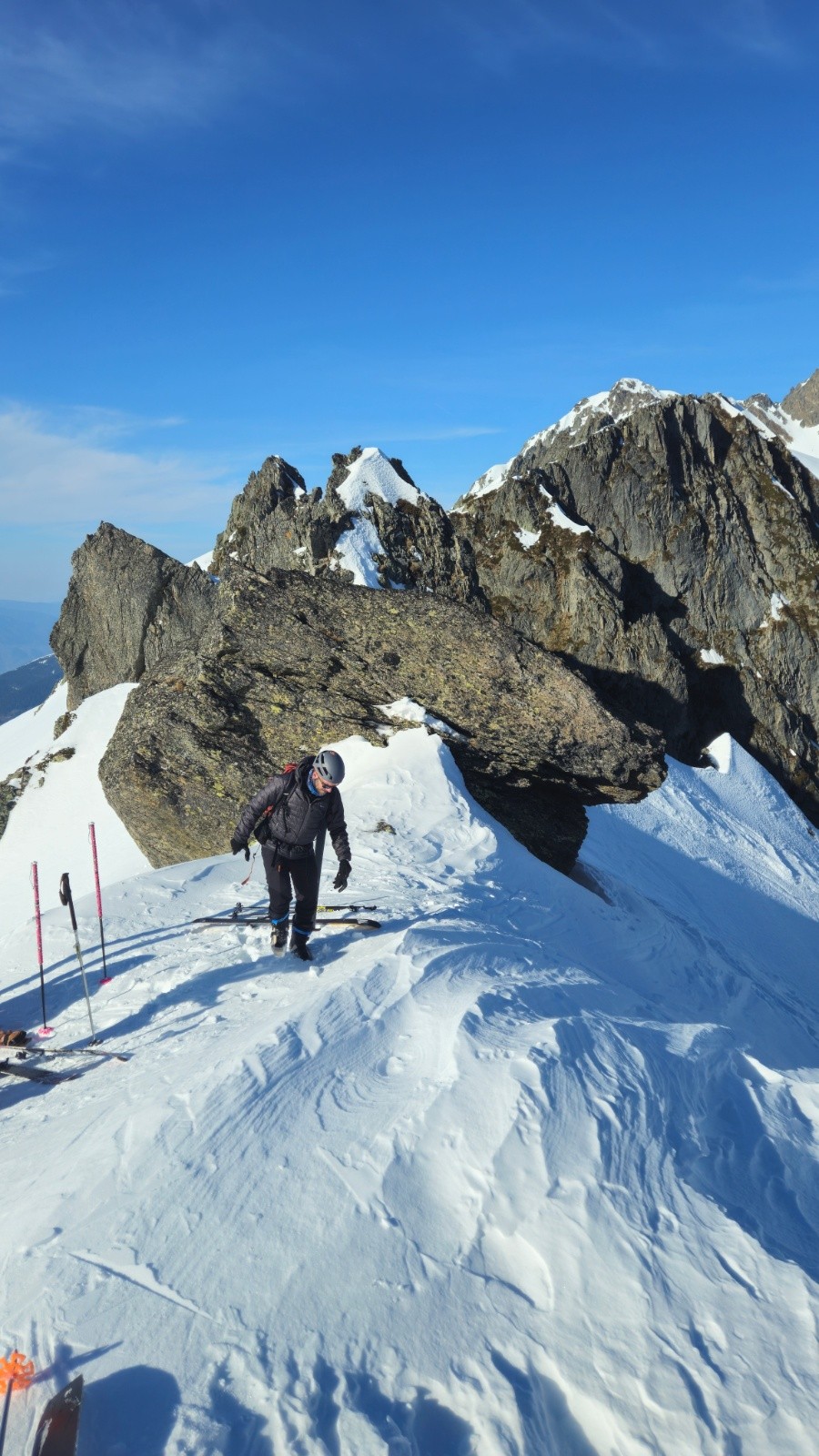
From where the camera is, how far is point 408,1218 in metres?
5.26

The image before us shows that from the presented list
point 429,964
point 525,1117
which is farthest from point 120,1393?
point 429,964

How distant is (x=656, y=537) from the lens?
201 ft

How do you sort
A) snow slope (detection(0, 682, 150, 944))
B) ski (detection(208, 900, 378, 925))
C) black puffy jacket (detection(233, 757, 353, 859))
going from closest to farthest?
1. black puffy jacket (detection(233, 757, 353, 859))
2. ski (detection(208, 900, 378, 925))
3. snow slope (detection(0, 682, 150, 944))

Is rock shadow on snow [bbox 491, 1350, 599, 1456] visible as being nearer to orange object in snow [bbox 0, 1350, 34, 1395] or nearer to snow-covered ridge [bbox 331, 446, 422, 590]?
orange object in snow [bbox 0, 1350, 34, 1395]

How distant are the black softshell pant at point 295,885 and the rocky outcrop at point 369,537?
92.2ft

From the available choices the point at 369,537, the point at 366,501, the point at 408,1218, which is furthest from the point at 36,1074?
the point at 366,501

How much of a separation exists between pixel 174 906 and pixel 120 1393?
8.51 metres

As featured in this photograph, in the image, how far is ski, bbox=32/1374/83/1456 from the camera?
3.79 m

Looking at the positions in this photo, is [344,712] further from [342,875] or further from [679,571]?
[679,571]

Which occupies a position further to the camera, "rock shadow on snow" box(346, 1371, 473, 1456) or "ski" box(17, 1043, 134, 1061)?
"ski" box(17, 1043, 134, 1061)

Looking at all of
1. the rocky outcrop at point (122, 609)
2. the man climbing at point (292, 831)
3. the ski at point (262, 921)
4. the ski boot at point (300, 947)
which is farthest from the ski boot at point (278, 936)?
the rocky outcrop at point (122, 609)

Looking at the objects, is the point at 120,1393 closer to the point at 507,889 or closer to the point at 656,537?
the point at 507,889

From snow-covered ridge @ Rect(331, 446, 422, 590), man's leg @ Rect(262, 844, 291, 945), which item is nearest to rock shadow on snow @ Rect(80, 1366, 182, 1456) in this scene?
man's leg @ Rect(262, 844, 291, 945)

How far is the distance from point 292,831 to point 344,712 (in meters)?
8.94
